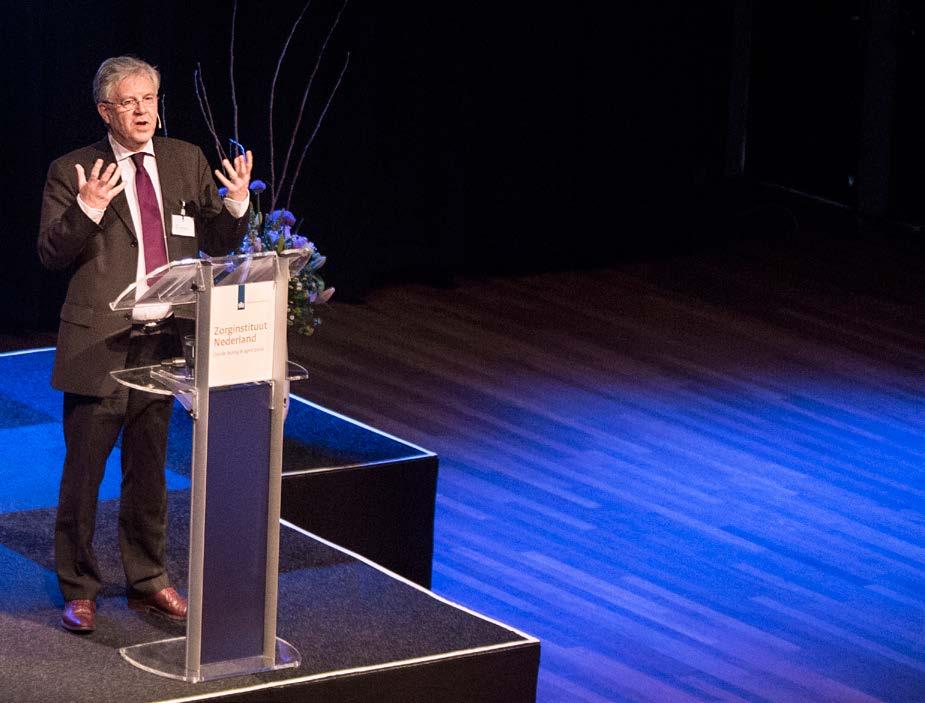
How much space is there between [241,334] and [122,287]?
454mm

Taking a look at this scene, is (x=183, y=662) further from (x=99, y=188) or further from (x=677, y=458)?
(x=677, y=458)

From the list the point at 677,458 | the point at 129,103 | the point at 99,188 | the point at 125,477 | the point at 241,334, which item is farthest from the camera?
the point at 677,458

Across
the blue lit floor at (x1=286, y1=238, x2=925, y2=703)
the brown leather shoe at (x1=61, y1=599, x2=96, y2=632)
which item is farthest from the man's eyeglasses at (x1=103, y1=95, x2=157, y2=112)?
the blue lit floor at (x1=286, y1=238, x2=925, y2=703)

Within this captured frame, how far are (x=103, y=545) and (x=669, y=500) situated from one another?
2290mm

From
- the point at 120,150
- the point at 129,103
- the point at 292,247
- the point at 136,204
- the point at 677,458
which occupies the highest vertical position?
the point at 129,103

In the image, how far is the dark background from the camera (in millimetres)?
7484

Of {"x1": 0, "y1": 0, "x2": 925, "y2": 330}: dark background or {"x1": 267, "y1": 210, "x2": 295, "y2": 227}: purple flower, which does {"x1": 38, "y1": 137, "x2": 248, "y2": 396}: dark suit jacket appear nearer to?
{"x1": 267, "y1": 210, "x2": 295, "y2": 227}: purple flower

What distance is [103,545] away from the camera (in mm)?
4480

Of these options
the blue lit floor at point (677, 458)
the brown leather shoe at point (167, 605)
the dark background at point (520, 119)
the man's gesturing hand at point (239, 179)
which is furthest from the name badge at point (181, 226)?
the dark background at point (520, 119)

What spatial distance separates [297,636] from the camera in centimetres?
402

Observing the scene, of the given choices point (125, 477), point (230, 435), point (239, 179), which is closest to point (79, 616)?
point (125, 477)

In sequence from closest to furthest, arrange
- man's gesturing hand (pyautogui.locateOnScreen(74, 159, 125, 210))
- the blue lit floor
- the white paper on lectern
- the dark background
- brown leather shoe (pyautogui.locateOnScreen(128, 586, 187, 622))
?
the white paper on lectern
man's gesturing hand (pyautogui.locateOnScreen(74, 159, 125, 210))
brown leather shoe (pyautogui.locateOnScreen(128, 586, 187, 622))
the blue lit floor
the dark background

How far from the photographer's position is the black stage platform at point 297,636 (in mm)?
3676

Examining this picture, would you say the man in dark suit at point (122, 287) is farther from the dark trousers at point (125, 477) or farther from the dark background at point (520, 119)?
the dark background at point (520, 119)
